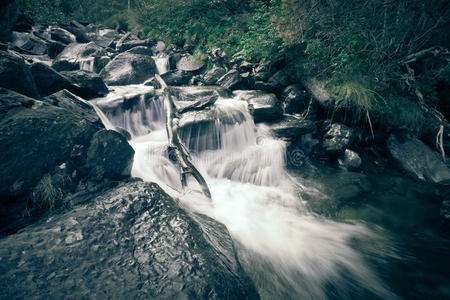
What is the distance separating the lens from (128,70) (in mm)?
7445

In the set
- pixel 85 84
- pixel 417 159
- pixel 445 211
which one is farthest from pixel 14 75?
pixel 417 159

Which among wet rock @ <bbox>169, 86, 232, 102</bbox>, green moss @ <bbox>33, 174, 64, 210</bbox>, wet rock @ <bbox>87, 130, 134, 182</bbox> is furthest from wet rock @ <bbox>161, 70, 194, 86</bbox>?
green moss @ <bbox>33, 174, 64, 210</bbox>

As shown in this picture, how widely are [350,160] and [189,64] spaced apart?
753 cm

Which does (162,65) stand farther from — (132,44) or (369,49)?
(369,49)

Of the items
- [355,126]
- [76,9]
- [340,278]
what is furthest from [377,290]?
[76,9]

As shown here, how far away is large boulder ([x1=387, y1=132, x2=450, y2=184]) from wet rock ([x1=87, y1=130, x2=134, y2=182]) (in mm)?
6585

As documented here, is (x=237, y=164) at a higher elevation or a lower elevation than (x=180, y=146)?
lower

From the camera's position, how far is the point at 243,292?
1477 millimetres

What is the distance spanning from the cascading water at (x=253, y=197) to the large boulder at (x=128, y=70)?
0.89 m

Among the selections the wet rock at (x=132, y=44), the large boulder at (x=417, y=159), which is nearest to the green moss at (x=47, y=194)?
the large boulder at (x=417, y=159)

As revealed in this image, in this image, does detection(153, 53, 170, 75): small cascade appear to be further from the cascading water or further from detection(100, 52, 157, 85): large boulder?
the cascading water

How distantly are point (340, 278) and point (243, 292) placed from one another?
5.66 ft

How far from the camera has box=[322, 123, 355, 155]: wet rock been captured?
4.95 meters

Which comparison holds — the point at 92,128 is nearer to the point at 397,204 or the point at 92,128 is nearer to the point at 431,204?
the point at 397,204
